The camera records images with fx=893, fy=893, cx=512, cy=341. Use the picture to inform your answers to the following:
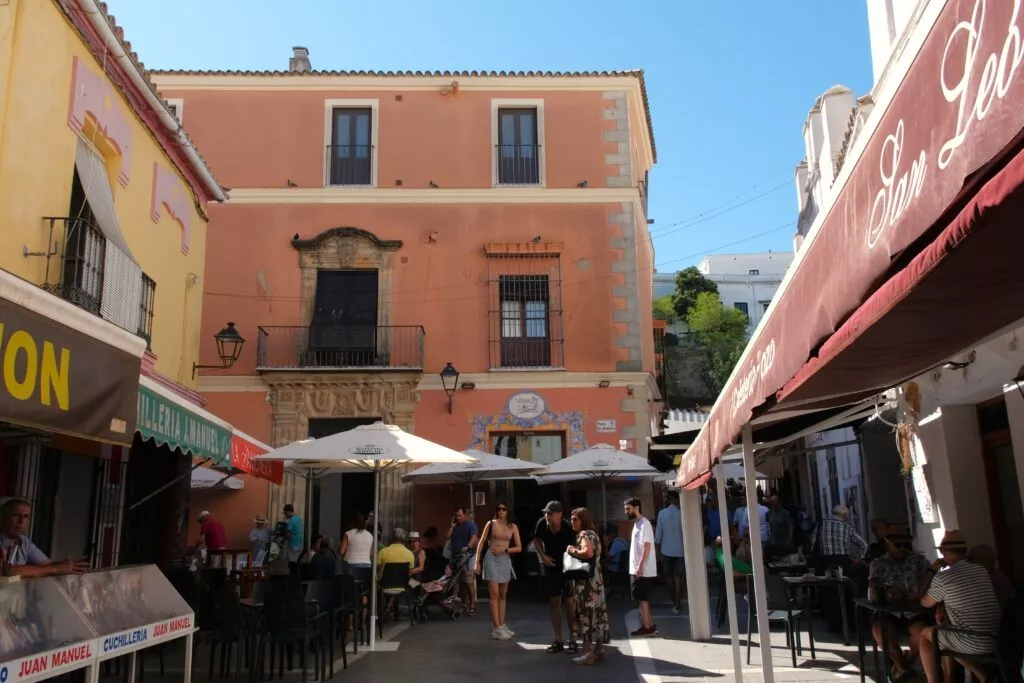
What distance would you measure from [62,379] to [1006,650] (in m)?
5.36

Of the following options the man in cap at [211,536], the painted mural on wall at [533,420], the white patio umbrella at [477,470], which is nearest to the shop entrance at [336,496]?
the painted mural on wall at [533,420]

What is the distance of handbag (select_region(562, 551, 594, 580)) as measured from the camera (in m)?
8.74

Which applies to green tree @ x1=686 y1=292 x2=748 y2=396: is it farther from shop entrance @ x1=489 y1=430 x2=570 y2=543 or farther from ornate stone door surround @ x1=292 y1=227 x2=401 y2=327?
ornate stone door surround @ x1=292 y1=227 x2=401 y2=327

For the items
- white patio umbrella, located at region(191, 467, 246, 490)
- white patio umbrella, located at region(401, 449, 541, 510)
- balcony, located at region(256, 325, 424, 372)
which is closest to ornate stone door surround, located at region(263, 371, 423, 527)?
balcony, located at region(256, 325, 424, 372)

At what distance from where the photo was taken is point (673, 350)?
46625 mm

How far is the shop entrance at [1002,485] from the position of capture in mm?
7453

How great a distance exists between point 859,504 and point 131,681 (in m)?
11.9

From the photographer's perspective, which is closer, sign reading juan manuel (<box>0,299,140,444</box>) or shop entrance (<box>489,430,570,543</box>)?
sign reading juan manuel (<box>0,299,140,444</box>)

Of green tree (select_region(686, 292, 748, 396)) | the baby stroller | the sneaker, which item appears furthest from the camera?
green tree (select_region(686, 292, 748, 396))

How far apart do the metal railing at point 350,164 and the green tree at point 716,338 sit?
29.1 meters

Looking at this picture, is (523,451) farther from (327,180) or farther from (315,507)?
(327,180)

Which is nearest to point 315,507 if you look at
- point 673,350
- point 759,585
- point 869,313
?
point 759,585

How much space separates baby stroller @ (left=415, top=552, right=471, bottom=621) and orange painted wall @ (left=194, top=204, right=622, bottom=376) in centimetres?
585

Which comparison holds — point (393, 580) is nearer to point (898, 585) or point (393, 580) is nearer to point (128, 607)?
point (128, 607)
